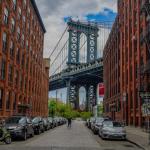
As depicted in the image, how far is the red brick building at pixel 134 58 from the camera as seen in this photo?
3977 centimetres

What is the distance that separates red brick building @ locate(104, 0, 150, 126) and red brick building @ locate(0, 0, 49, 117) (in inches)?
629

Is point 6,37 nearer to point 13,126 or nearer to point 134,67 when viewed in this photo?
point 134,67

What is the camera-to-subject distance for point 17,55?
5053 cm

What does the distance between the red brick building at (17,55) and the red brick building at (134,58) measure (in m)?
16.0

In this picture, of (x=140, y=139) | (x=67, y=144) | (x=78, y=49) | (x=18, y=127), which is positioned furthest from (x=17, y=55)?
(x=78, y=49)

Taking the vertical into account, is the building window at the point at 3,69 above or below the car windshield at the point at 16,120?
above

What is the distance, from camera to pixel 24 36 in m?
56.2

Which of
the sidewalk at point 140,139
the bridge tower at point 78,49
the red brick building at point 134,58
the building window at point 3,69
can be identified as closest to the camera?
the sidewalk at point 140,139

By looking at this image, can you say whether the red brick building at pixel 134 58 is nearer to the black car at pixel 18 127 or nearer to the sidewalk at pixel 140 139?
the sidewalk at pixel 140 139

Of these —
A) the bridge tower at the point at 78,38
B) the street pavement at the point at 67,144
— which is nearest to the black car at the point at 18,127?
the street pavement at the point at 67,144

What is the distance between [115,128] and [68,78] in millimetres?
107399

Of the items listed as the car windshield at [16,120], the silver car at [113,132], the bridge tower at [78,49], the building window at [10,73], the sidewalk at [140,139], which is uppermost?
the bridge tower at [78,49]

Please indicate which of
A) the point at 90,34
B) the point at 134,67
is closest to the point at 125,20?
the point at 134,67

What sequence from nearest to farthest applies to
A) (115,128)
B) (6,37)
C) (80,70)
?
(115,128)
(6,37)
(80,70)
